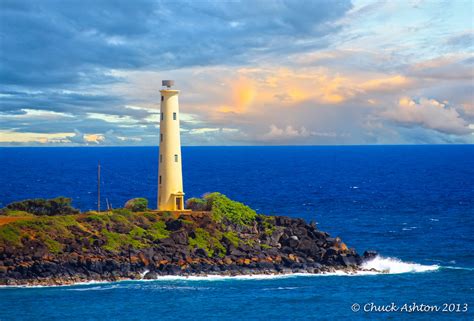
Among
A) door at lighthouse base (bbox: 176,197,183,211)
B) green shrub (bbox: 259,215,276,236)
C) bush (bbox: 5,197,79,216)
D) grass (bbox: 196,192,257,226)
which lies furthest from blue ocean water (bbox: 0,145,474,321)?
bush (bbox: 5,197,79,216)

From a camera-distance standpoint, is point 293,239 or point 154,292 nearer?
point 154,292

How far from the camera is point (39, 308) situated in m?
46.3

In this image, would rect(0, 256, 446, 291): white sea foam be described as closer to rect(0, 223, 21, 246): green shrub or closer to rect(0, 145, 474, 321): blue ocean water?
rect(0, 145, 474, 321): blue ocean water

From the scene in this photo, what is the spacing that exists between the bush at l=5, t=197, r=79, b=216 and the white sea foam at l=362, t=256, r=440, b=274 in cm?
2920

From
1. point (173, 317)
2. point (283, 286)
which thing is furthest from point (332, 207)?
point (173, 317)

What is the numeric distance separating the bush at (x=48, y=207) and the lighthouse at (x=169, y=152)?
30.5 ft

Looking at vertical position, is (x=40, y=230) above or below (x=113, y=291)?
above

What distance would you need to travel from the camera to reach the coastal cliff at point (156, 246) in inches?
2099

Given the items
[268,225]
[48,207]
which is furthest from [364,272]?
[48,207]

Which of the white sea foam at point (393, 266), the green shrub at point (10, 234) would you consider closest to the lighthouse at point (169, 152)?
the green shrub at point (10, 234)

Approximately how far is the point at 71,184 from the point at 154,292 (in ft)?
371

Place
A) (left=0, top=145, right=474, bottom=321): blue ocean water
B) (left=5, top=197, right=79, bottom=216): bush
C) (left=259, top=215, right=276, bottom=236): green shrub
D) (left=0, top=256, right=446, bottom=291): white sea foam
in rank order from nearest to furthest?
(left=0, top=145, right=474, bottom=321): blue ocean water, (left=0, top=256, right=446, bottom=291): white sea foam, (left=259, top=215, right=276, bottom=236): green shrub, (left=5, top=197, right=79, bottom=216): bush

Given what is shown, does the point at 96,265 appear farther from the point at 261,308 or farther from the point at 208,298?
the point at 261,308

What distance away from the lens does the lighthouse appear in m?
64.3
